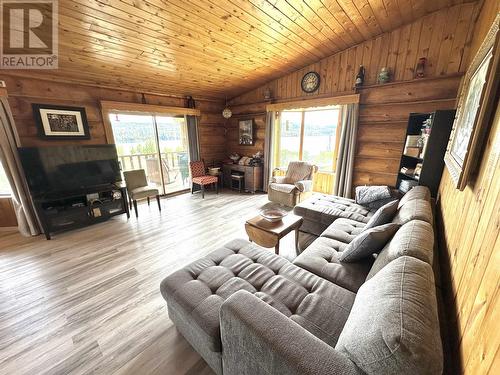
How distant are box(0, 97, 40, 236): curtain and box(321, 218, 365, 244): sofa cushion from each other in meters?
3.88

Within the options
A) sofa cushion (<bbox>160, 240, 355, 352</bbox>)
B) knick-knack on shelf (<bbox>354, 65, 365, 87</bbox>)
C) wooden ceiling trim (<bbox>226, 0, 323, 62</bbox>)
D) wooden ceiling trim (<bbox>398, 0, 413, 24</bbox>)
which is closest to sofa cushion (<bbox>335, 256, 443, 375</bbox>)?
sofa cushion (<bbox>160, 240, 355, 352</bbox>)

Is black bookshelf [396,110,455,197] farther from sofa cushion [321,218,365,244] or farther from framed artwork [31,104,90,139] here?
framed artwork [31,104,90,139]

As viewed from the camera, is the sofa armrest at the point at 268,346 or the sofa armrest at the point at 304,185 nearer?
the sofa armrest at the point at 268,346

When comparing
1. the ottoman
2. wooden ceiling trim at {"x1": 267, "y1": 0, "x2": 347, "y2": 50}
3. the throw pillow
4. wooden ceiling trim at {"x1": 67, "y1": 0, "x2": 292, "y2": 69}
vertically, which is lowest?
the ottoman

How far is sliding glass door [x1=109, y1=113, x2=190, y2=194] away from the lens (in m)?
4.00

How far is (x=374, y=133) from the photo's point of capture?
342 centimetres

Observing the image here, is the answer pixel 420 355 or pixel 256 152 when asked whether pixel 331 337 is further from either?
pixel 256 152

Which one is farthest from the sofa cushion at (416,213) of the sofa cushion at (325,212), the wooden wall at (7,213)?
the wooden wall at (7,213)

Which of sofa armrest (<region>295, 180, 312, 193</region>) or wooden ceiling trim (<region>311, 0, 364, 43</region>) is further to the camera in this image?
sofa armrest (<region>295, 180, 312, 193</region>)

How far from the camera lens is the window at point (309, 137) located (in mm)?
4148

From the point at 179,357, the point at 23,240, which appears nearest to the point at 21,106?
the point at 23,240

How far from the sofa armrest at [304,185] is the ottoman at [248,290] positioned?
221cm

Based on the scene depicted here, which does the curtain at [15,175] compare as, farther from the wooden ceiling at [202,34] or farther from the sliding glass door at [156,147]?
the sliding glass door at [156,147]

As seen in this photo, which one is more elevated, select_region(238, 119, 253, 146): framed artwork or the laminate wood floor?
select_region(238, 119, 253, 146): framed artwork
